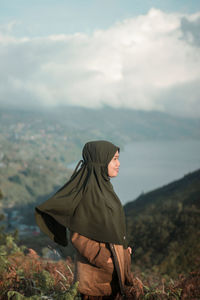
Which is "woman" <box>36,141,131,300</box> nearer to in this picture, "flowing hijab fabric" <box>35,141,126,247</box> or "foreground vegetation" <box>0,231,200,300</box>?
"flowing hijab fabric" <box>35,141,126,247</box>

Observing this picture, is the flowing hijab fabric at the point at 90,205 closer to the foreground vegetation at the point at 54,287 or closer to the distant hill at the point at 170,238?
the foreground vegetation at the point at 54,287

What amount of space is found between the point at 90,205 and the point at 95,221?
0.14 meters

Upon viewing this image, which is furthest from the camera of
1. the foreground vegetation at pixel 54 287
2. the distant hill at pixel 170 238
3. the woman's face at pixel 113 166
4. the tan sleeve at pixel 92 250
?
the distant hill at pixel 170 238

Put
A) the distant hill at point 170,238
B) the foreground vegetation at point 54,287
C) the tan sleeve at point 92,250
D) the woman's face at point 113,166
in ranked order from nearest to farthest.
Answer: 1. the tan sleeve at point 92,250
2. the woman's face at point 113,166
3. the foreground vegetation at point 54,287
4. the distant hill at point 170,238

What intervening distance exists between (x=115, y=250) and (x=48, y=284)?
158 centimetres

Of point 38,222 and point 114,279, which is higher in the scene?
point 38,222

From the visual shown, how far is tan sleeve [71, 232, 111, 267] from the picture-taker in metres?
2.25

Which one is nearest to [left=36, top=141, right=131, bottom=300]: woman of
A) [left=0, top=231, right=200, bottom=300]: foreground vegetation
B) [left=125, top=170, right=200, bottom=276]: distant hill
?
[left=0, top=231, right=200, bottom=300]: foreground vegetation

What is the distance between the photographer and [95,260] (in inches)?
88.8

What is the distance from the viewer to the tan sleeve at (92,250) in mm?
2254

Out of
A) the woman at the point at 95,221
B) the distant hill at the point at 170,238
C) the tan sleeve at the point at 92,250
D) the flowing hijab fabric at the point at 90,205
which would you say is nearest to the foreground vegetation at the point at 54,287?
the woman at the point at 95,221

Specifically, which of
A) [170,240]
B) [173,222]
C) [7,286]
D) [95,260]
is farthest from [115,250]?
[173,222]

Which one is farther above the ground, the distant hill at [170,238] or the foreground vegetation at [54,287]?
the foreground vegetation at [54,287]

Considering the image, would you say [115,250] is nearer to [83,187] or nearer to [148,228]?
[83,187]
